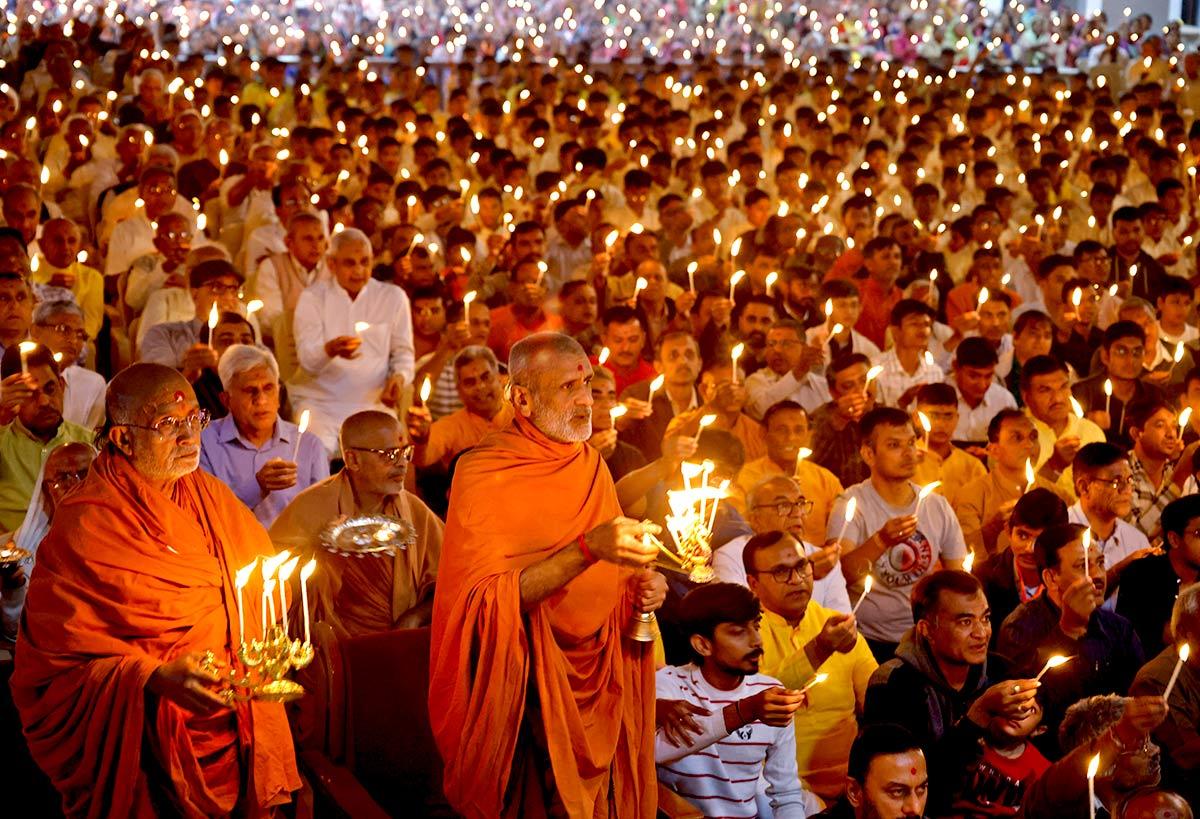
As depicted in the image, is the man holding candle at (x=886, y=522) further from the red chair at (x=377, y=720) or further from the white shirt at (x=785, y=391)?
the red chair at (x=377, y=720)

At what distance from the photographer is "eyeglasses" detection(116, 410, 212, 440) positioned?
12.3ft

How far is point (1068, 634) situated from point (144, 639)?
114 inches

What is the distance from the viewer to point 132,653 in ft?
11.9

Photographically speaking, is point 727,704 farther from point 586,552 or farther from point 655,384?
point 655,384

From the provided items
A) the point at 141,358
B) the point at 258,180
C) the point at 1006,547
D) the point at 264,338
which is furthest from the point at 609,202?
the point at 1006,547

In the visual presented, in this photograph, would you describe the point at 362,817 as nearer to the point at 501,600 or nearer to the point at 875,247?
the point at 501,600

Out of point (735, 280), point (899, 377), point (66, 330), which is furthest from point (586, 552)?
point (735, 280)

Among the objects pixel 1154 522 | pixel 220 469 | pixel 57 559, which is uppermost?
pixel 57 559

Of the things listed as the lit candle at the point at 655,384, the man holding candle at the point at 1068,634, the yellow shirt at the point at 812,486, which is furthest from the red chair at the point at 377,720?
the yellow shirt at the point at 812,486

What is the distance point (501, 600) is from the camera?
3.67 meters

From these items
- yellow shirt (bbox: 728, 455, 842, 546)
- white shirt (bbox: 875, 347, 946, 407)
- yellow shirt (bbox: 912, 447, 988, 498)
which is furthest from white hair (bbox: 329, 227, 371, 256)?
yellow shirt (bbox: 912, 447, 988, 498)

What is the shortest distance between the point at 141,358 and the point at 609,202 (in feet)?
17.4

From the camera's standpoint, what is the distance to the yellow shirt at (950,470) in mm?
6809

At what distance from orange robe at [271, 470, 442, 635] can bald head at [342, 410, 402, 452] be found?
6.1 inches
